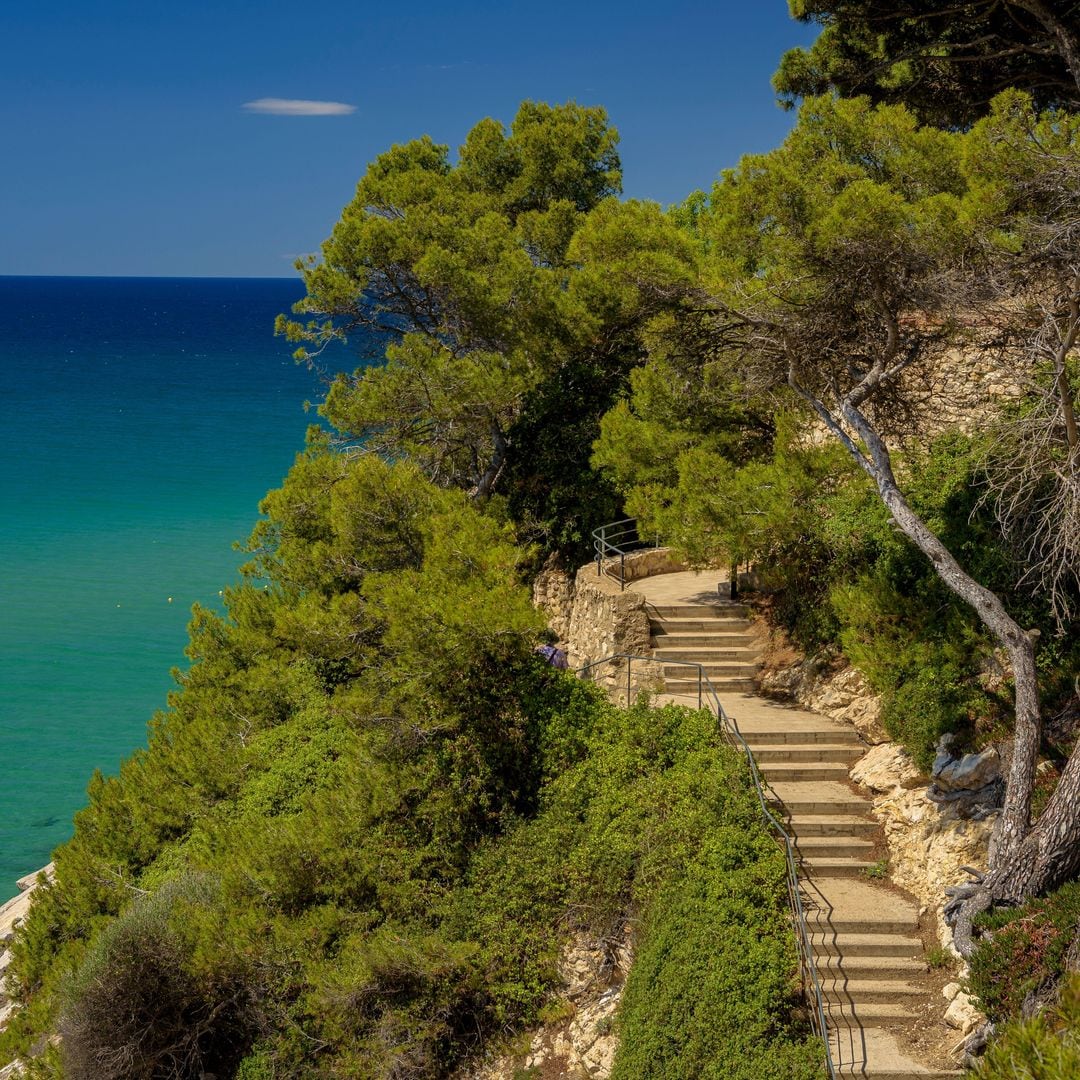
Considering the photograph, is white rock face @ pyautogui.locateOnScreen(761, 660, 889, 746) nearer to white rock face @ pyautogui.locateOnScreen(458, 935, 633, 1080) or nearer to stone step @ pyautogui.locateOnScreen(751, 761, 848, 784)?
stone step @ pyautogui.locateOnScreen(751, 761, 848, 784)

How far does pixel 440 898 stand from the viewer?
16250mm

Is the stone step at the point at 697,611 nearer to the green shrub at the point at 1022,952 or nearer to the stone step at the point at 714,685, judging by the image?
the stone step at the point at 714,685

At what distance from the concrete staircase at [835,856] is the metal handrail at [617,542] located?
2519 millimetres

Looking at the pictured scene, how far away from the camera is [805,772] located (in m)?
15.3

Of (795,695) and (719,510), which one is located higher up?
(719,510)

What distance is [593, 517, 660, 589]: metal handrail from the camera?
2153 centimetres

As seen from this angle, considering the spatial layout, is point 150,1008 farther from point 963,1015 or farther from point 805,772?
point 963,1015

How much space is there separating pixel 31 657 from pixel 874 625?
31.5 m

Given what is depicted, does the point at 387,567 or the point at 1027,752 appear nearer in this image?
the point at 1027,752

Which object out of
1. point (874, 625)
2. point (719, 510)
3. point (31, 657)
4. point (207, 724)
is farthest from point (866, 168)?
point (31, 657)

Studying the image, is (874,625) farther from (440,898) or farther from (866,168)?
(440,898)

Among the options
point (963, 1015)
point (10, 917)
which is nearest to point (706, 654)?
point (963, 1015)

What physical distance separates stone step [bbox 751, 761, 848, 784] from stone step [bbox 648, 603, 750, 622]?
4412mm

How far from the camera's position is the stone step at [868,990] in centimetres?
1184
